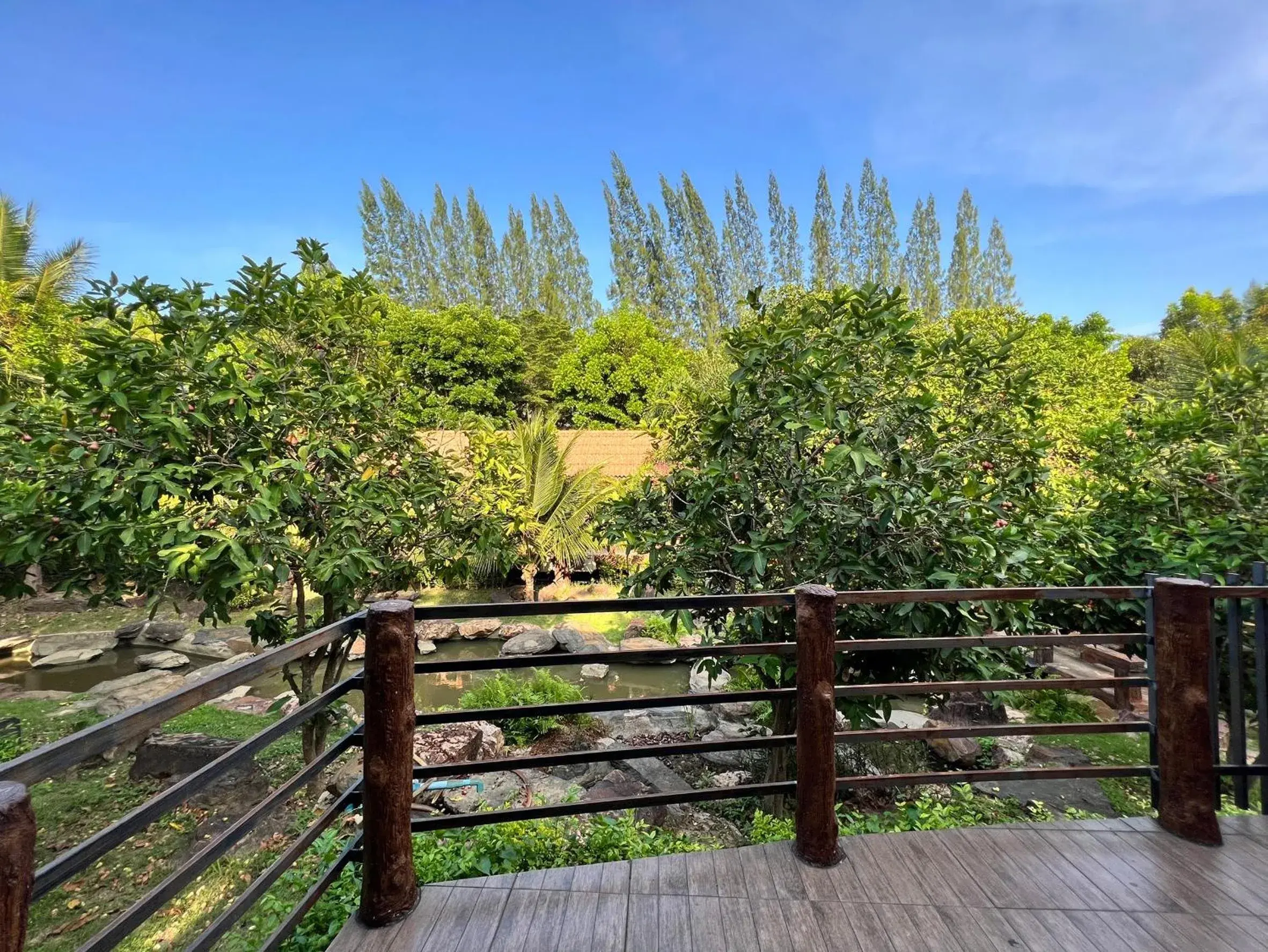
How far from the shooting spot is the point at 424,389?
4.05 m

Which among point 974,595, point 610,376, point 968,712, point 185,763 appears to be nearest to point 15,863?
point 974,595

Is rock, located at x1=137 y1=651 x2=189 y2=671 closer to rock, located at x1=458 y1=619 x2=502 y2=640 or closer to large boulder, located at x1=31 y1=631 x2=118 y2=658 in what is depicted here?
large boulder, located at x1=31 y1=631 x2=118 y2=658

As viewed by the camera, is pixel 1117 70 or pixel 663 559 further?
pixel 1117 70

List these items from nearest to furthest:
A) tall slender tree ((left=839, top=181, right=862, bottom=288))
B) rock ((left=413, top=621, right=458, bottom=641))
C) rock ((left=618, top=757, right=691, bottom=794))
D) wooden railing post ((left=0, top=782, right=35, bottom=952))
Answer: wooden railing post ((left=0, top=782, right=35, bottom=952)) → rock ((left=618, top=757, right=691, bottom=794)) → rock ((left=413, top=621, right=458, bottom=641)) → tall slender tree ((left=839, top=181, right=862, bottom=288))

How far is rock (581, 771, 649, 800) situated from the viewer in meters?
3.73

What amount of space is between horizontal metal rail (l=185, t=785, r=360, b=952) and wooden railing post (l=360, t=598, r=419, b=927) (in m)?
0.09

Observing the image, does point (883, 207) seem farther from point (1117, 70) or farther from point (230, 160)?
point (230, 160)

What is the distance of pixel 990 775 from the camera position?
6.48 feet

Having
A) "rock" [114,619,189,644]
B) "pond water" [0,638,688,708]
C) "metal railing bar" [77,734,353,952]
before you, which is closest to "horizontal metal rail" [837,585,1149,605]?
"metal railing bar" [77,734,353,952]

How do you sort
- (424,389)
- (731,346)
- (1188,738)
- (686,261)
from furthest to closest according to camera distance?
(686,261) → (424,389) → (731,346) → (1188,738)

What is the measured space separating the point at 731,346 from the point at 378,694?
218 cm

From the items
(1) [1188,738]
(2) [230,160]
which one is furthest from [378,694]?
(2) [230,160]

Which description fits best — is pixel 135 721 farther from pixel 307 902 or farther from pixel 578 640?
pixel 578 640

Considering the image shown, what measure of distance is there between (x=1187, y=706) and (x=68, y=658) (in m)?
10.7
